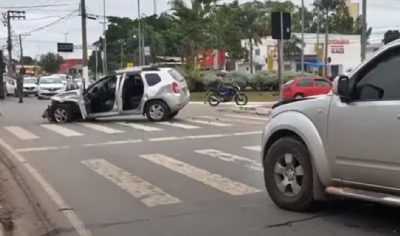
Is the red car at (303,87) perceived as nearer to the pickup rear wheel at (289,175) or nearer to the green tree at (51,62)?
the pickup rear wheel at (289,175)

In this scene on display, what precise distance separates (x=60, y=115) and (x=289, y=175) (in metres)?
15.5

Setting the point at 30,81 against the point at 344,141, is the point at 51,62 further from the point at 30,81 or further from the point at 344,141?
the point at 344,141

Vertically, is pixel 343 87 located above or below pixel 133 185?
above

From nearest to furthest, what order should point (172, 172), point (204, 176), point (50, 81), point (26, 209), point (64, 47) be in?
point (26, 209) → point (204, 176) → point (172, 172) → point (50, 81) → point (64, 47)

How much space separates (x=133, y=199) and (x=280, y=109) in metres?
2.35

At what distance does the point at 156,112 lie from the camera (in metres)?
21.9

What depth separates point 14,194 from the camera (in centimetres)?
981

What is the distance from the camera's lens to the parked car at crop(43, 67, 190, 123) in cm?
2153

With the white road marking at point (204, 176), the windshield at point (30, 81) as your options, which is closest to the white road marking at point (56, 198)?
the white road marking at point (204, 176)

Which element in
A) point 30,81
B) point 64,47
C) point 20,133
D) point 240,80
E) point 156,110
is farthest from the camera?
point 64,47

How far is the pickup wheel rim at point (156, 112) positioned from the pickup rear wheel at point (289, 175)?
1387cm

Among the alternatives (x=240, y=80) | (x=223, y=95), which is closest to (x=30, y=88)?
(x=240, y=80)

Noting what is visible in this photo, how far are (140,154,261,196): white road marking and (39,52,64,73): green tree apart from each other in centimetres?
13316

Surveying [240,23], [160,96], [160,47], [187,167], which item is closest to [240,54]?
[240,23]
